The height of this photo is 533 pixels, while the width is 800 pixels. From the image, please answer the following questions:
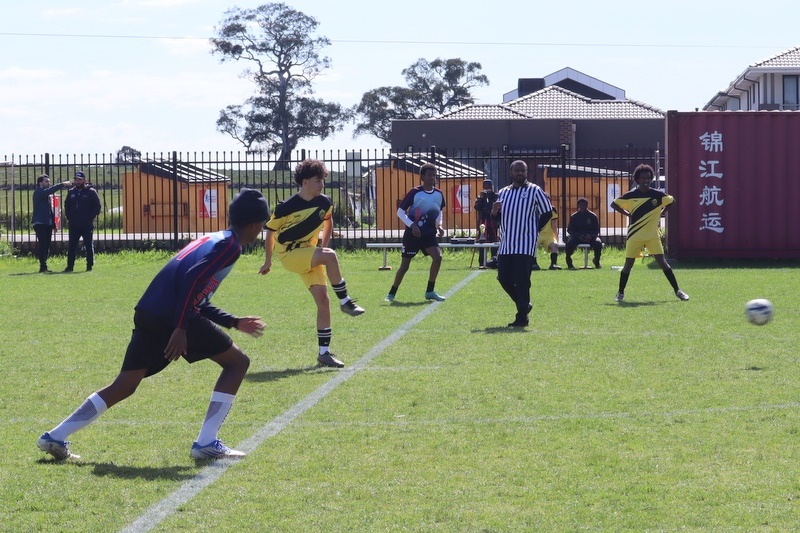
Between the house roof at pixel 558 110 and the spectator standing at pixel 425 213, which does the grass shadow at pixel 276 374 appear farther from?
the house roof at pixel 558 110

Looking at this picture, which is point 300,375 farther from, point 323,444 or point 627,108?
point 627,108

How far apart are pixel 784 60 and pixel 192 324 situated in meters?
61.3

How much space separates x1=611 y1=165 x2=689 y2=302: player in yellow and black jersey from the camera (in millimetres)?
15242

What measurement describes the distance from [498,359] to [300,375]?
176 centimetres

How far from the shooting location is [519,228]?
1287cm

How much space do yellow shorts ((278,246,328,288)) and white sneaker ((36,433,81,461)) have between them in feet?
14.1

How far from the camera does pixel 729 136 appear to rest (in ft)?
72.8

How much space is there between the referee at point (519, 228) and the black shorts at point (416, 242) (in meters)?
2.70

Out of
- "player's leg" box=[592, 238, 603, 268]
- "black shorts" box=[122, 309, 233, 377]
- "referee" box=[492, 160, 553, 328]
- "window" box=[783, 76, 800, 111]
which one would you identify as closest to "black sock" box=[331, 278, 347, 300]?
"referee" box=[492, 160, 553, 328]

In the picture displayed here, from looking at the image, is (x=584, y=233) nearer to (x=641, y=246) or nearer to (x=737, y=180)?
(x=737, y=180)

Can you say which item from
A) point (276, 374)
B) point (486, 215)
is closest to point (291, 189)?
point (486, 215)

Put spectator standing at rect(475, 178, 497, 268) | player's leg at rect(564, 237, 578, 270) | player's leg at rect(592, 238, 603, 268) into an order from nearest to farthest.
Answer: player's leg at rect(564, 237, 578, 270) < player's leg at rect(592, 238, 603, 268) < spectator standing at rect(475, 178, 497, 268)

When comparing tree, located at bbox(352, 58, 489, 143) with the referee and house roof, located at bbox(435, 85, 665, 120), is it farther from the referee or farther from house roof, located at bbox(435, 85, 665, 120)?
the referee

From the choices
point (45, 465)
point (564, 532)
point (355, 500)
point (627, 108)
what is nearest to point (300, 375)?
point (45, 465)
